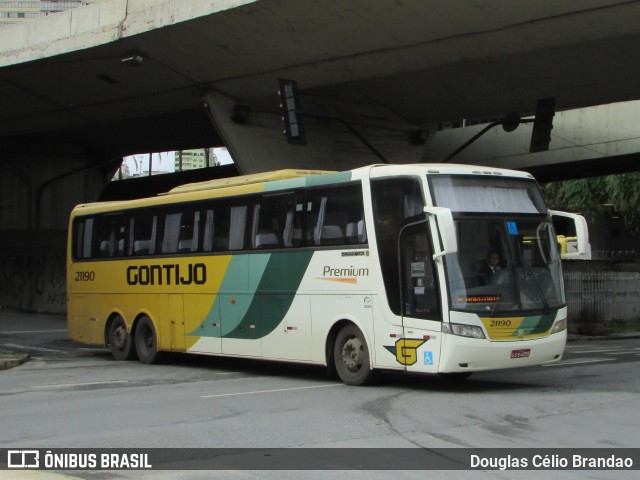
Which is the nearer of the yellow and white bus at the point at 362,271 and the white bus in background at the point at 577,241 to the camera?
the yellow and white bus at the point at 362,271

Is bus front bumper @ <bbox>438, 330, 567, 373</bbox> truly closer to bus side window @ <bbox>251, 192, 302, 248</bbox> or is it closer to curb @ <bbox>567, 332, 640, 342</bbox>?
bus side window @ <bbox>251, 192, 302, 248</bbox>

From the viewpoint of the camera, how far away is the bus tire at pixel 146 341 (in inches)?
746

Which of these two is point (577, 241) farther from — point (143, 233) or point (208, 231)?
point (143, 233)

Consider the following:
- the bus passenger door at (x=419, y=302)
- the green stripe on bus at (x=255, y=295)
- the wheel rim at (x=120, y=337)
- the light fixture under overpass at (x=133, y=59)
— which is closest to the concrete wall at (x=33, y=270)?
the light fixture under overpass at (x=133, y=59)

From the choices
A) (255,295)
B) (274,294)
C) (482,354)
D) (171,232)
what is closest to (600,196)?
(171,232)

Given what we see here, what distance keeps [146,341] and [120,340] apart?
3.20 ft

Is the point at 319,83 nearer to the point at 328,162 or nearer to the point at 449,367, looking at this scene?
the point at 328,162

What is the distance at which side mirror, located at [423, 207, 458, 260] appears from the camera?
12359mm

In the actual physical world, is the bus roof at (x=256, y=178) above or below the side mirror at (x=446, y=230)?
above

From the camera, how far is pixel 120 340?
65.7 feet

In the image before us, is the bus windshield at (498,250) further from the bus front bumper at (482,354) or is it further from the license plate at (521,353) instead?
the license plate at (521,353)

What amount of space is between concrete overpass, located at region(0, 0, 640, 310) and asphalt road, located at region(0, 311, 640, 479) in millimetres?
8674

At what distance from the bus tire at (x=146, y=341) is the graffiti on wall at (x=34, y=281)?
53.2 feet

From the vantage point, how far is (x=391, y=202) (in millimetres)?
13672
